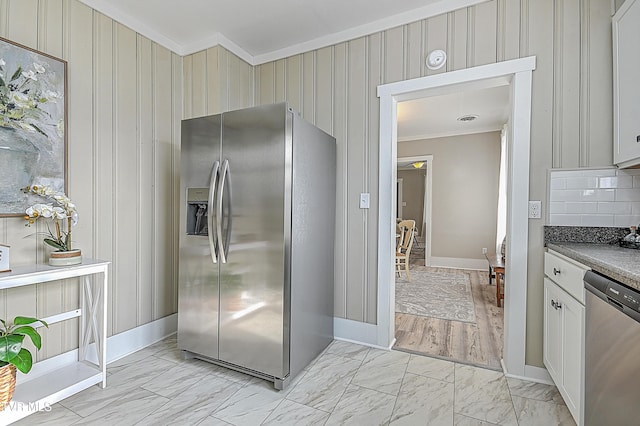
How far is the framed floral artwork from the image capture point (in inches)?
68.3

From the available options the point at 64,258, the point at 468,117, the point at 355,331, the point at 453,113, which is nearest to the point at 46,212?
the point at 64,258

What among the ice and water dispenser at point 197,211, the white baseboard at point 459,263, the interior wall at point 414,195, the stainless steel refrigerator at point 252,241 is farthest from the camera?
the interior wall at point 414,195

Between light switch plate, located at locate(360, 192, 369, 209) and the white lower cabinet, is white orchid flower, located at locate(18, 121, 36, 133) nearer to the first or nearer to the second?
light switch plate, located at locate(360, 192, 369, 209)

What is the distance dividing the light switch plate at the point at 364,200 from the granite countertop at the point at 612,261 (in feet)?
4.14

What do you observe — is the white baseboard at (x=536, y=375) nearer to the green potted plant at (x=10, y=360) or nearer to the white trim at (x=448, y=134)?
the green potted plant at (x=10, y=360)

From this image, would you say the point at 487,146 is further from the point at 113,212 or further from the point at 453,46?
the point at 113,212

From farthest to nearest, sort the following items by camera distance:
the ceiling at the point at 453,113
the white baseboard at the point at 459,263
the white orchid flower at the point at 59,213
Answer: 1. the white baseboard at the point at 459,263
2. the ceiling at the point at 453,113
3. the white orchid flower at the point at 59,213

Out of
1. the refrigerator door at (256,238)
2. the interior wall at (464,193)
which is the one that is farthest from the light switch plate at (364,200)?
the interior wall at (464,193)

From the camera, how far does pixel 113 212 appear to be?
2.27m

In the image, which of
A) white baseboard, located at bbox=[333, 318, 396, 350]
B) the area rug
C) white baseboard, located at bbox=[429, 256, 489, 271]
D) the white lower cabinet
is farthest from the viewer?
white baseboard, located at bbox=[429, 256, 489, 271]

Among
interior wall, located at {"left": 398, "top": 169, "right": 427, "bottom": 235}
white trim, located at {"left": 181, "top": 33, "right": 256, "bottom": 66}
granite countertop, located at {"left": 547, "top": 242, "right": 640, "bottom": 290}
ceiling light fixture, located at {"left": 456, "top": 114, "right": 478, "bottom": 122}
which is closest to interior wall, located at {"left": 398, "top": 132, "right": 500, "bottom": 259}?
ceiling light fixture, located at {"left": 456, "top": 114, "right": 478, "bottom": 122}

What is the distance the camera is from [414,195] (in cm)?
899

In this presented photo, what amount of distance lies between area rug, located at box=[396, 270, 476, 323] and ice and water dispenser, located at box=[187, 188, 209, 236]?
2.38 m

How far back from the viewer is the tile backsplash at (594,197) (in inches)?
70.2
